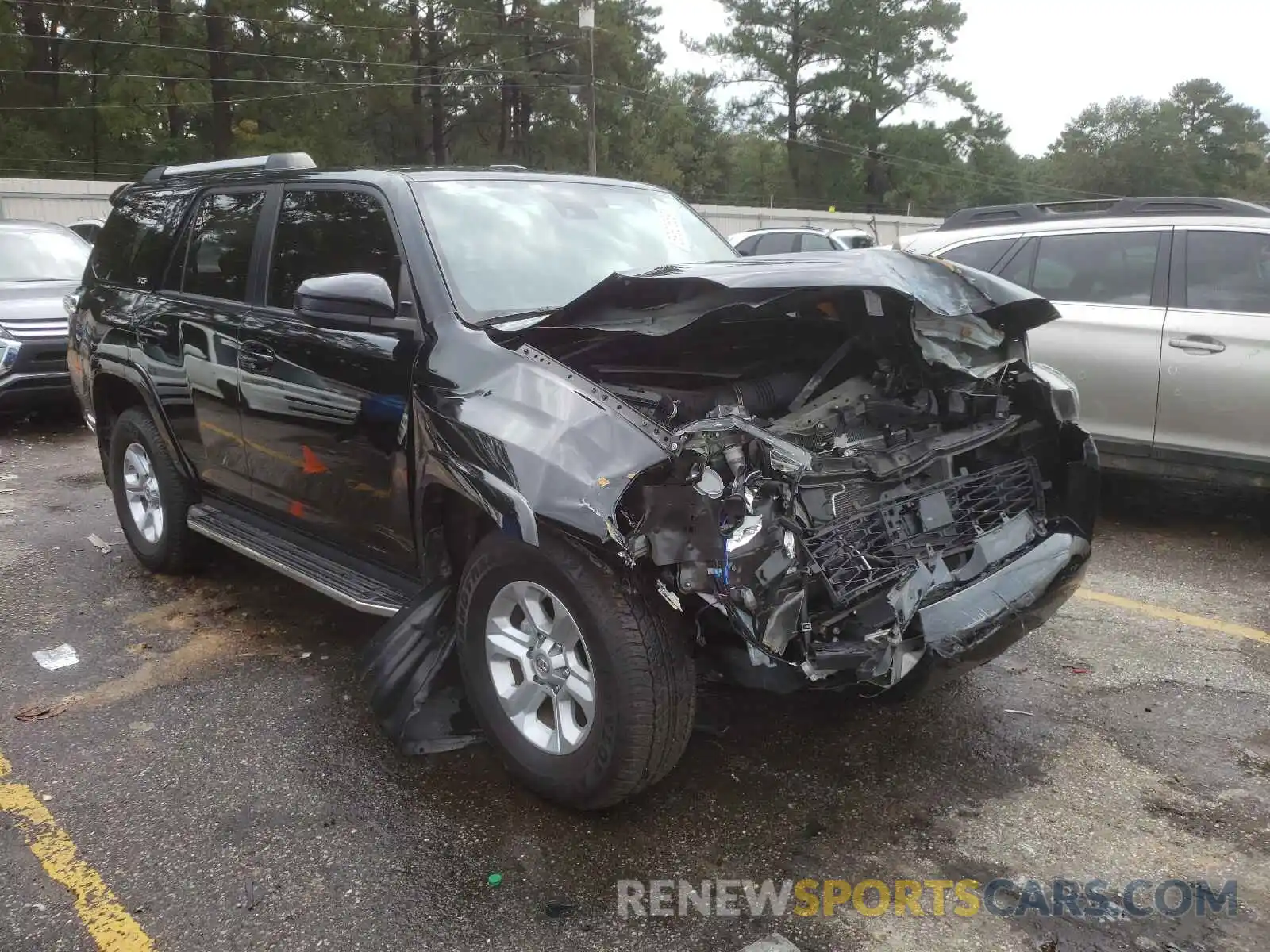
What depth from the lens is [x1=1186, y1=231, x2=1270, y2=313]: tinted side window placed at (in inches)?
204

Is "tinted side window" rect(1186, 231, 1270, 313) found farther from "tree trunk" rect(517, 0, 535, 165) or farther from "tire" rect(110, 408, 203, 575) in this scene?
"tree trunk" rect(517, 0, 535, 165)

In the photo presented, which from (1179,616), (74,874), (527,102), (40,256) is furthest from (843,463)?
(527,102)

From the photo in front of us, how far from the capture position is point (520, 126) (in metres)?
41.1

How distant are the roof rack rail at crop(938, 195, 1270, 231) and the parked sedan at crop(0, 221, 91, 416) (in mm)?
7568

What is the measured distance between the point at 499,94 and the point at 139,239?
38264 mm

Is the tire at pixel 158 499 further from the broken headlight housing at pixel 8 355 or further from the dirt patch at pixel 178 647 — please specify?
the broken headlight housing at pixel 8 355

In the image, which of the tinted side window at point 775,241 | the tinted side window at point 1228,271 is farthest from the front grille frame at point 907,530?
the tinted side window at point 775,241

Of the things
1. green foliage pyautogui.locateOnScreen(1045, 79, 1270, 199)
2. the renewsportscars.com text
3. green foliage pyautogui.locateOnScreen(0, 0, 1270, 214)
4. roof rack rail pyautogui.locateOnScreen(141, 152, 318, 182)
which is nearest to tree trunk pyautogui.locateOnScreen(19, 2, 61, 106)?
green foliage pyautogui.locateOnScreen(0, 0, 1270, 214)

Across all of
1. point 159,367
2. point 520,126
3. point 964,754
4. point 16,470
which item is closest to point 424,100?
point 520,126

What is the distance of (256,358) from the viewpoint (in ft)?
13.1

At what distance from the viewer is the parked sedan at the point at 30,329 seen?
843cm

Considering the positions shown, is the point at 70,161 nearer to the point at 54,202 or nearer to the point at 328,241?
the point at 54,202

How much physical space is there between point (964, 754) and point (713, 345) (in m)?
1.62

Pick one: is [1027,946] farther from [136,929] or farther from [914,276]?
[136,929]
